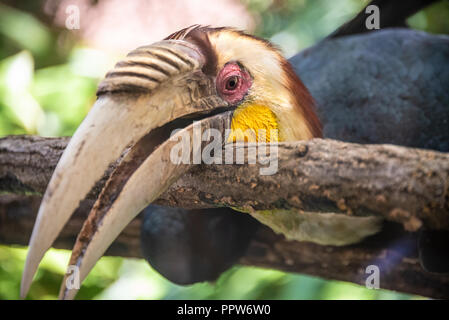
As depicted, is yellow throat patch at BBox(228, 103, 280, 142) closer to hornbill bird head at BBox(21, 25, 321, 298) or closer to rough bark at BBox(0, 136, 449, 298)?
hornbill bird head at BBox(21, 25, 321, 298)

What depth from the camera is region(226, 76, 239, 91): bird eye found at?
85 centimetres

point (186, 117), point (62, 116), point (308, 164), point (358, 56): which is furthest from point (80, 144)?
point (62, 116)

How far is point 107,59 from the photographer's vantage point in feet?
7.46

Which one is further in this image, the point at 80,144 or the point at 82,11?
the point at 82,11

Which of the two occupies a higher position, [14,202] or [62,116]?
[62,116]

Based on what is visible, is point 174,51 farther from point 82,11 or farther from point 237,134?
point 82,11

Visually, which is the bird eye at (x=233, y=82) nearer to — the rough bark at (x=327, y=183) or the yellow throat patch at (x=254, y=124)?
the yellow throat patch at (x=254, y=124)

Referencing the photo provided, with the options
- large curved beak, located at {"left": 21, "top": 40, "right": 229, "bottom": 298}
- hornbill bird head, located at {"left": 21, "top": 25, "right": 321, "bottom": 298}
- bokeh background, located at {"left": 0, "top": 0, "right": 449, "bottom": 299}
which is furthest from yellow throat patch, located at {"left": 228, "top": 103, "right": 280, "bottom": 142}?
bokeh background, located at {"left": 0, "top": 0, "right": 449, "bottom": 299}

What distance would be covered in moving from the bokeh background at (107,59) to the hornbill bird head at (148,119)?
791 millimetres

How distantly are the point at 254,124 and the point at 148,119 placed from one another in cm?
23

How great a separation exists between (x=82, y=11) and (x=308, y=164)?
1.92 m

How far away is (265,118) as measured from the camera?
897mm

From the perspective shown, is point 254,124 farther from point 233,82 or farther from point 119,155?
point 119,155

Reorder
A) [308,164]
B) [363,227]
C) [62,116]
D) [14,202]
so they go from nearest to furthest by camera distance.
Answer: [308,164] < [363,227] < [14,202] < [62,116]
